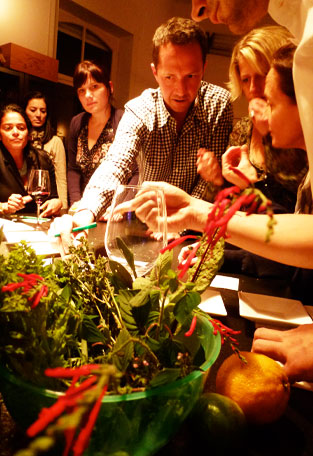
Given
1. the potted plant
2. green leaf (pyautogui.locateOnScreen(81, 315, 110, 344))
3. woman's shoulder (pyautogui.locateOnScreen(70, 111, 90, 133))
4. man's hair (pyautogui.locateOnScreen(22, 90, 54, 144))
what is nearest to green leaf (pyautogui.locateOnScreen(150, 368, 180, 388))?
the potted plant

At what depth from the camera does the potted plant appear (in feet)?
1.03

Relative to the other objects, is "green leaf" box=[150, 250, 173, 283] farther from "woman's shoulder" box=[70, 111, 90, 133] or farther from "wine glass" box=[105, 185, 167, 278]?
"woman's shoulder" box=[70, 111, 90, 133]

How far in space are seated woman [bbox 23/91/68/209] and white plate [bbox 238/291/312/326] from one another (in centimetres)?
252

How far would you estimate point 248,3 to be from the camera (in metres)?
0.82

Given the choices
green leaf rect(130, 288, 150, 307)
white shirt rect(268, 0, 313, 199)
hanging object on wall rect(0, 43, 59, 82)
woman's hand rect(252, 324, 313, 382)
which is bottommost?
woman's hand rect(252, 324, 313, 382)

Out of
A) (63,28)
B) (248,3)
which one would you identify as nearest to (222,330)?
(248,3)

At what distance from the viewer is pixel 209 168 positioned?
5.91 feet

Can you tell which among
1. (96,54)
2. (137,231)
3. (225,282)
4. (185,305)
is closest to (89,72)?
(225,282)

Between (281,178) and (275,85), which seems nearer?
(275,85)

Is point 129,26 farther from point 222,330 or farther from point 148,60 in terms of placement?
point 222,330

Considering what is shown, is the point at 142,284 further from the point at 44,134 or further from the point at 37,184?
the point at 44,134

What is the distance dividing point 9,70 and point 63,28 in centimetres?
136

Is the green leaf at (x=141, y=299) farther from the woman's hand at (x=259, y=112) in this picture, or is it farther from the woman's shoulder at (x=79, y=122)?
the woman's shoulder at (x=79, y=122)

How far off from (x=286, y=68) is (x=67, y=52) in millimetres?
4264
